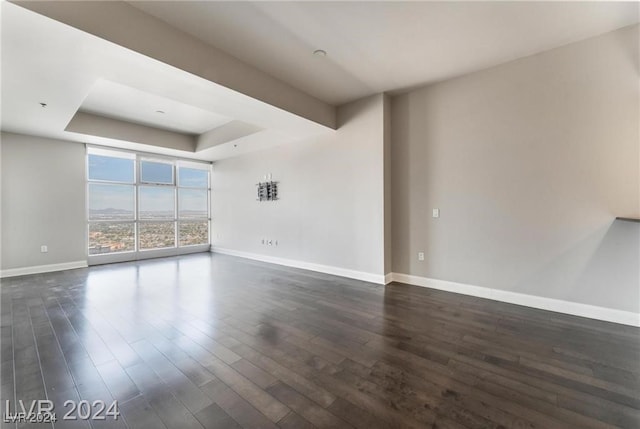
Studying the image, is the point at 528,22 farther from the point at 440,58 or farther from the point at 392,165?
the point at 392,165

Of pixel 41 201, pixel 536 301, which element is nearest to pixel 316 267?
pixel 536 301

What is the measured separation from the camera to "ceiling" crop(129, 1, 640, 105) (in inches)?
92.4

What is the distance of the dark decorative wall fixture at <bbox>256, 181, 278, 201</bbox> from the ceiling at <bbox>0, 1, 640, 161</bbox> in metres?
2.07

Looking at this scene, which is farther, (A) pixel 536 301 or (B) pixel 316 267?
(B) pixel 316 267

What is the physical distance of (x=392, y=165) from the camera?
428 cm

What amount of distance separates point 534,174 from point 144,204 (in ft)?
25.6

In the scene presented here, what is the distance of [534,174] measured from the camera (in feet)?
10.3

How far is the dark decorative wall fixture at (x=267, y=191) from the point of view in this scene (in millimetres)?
5948

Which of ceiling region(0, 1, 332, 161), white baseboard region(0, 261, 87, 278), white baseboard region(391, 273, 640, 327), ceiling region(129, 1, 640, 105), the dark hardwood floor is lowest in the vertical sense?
the dark hardwood floor

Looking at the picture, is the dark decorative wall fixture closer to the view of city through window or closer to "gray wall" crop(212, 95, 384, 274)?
"gray wall" crop(212, 95, 384, 274)

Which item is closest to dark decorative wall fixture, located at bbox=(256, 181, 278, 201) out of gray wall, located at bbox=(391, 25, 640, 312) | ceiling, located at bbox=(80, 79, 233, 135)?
ceiling, located at bbox=(80, 79, 233, 135)

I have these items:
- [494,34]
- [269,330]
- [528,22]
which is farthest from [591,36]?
[269,330]

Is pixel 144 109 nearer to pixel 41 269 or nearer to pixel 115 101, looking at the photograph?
pixel 115 101

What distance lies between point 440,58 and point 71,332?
5.00 m
